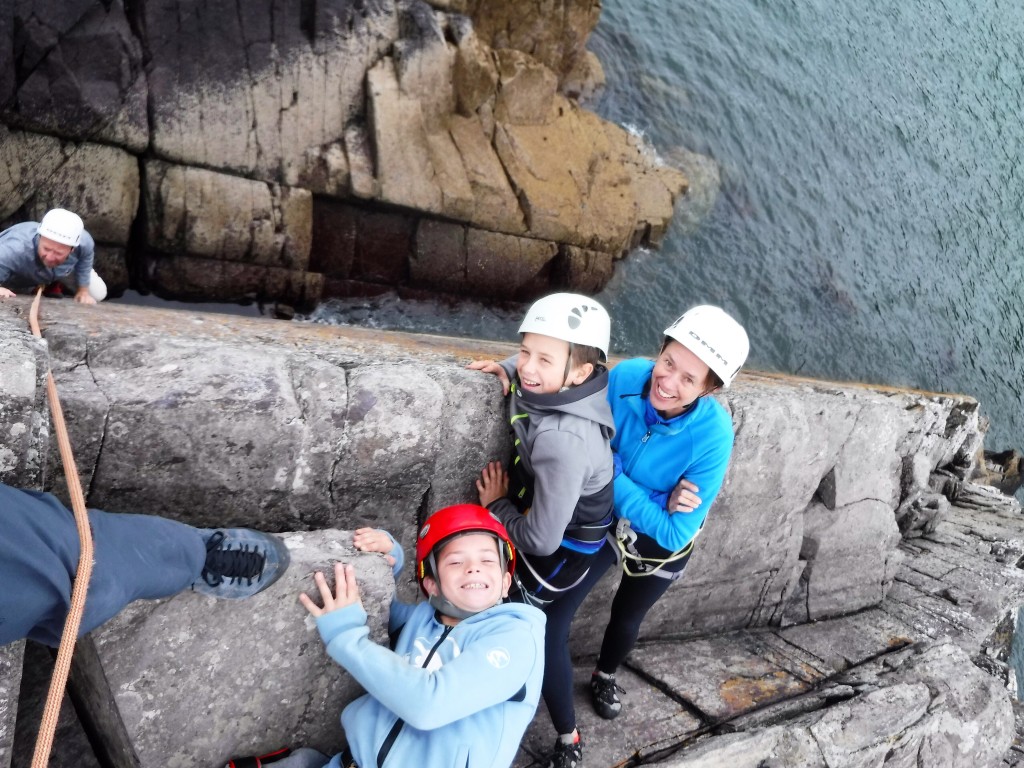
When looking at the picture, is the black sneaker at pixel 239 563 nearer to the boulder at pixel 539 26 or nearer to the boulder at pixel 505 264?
the boulder at pixel 505 264

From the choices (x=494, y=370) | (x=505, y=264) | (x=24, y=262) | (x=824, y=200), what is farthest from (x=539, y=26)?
(x=494, y=370)

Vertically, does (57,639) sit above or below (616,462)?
below

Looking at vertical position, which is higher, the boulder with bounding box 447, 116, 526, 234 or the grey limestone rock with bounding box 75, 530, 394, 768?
the boulder with bounding box 447, 116, 526, 234

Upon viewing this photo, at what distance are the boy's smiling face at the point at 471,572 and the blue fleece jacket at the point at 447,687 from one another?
0.24ft

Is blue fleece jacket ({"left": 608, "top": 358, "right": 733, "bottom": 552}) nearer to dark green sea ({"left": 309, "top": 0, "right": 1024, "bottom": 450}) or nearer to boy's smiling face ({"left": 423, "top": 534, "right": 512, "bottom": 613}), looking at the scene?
boy's smiling face ({"left": 423, "top": 534, "right": 512, "bottom": 613})

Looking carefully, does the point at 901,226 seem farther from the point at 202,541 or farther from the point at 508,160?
the point at 202,541

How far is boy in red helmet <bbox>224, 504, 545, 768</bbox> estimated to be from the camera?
108 inches

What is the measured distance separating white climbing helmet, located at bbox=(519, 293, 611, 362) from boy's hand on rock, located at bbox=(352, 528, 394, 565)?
3.96 feet

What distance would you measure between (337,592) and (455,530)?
0.57m

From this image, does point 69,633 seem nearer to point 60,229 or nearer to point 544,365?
point 544,365

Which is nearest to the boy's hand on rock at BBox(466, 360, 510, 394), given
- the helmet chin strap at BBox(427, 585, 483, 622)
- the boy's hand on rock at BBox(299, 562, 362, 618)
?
the helmet chin strap at BBox(427, 585, 483, 622)

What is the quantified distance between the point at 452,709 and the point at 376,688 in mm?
321

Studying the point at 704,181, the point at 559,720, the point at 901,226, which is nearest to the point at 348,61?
the point at 704,181

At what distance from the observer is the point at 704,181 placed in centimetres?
1795
